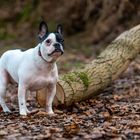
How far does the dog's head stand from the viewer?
739 cm

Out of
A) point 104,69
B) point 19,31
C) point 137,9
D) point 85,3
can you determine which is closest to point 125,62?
point 104,69

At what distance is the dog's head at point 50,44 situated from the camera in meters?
7.39

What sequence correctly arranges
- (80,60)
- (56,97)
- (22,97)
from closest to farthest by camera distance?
1. (22,97)
2. (56,97)
3. (80,60)

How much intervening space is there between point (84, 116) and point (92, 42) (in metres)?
12.5

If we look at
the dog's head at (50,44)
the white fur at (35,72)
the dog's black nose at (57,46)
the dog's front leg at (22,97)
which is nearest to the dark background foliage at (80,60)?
the dog's front leg at (22,97)

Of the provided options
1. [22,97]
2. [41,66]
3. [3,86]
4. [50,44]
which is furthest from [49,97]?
[50,44]

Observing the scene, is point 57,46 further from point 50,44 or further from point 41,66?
point 41,66

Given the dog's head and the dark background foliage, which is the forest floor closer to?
the dark background foliage

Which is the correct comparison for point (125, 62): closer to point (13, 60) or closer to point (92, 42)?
point (13, 60)

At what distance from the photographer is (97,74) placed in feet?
31.2

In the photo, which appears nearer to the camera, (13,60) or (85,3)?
(13,60)

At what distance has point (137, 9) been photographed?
19062 millimetres

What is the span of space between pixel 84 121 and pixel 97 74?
233cm

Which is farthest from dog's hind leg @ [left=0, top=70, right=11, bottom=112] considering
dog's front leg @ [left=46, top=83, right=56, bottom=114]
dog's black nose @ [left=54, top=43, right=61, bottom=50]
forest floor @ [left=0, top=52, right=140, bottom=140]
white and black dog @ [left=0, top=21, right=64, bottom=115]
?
dog's black nose @ [left=54, top=43, right=61, bottom=50]
